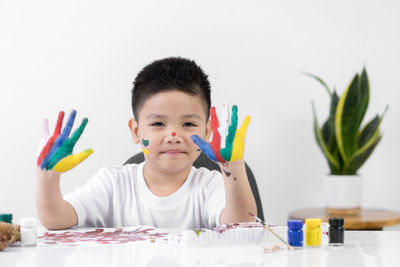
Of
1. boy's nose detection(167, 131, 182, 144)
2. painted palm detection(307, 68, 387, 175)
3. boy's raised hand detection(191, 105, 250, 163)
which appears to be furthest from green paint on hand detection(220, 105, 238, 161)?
painted palm detection(307, 68, 387, 175)

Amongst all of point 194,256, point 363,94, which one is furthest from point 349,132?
point 194,256

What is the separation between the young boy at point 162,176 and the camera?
1.36 meters

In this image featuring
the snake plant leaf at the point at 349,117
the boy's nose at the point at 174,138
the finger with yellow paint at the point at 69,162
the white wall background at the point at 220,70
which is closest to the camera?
the finger with yellow paint at the point at 69,162

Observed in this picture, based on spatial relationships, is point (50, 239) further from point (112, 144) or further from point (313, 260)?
point (112, 144)

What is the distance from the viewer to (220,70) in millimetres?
2631

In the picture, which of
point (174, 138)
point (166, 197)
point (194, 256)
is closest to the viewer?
point (194, 256)

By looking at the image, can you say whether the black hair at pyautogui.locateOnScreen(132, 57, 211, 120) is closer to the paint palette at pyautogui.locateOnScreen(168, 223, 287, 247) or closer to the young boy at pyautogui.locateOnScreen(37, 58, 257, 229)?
the young boy at pyautogui.locateOnScreen(37, 58, 257, 229)

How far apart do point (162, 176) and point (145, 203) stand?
0.09 m

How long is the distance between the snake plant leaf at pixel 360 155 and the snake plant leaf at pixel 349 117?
0.08 feet

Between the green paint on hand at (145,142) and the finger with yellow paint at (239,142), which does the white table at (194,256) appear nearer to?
the finger with yellow paint at (239,142)

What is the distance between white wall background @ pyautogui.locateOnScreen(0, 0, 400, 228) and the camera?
255 cm

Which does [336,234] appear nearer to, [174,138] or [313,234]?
[313,234]

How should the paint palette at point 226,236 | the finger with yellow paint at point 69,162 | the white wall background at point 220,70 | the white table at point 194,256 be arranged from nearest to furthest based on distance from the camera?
the white table at point 194,256 < the paint palette at point 226,236 < the finger with yellow paint at point 69,162 < the white wall background at point 220,70

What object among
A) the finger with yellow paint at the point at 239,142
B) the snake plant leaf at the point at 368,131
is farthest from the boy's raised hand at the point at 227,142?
the snake plant leaf at the point at 368,131
